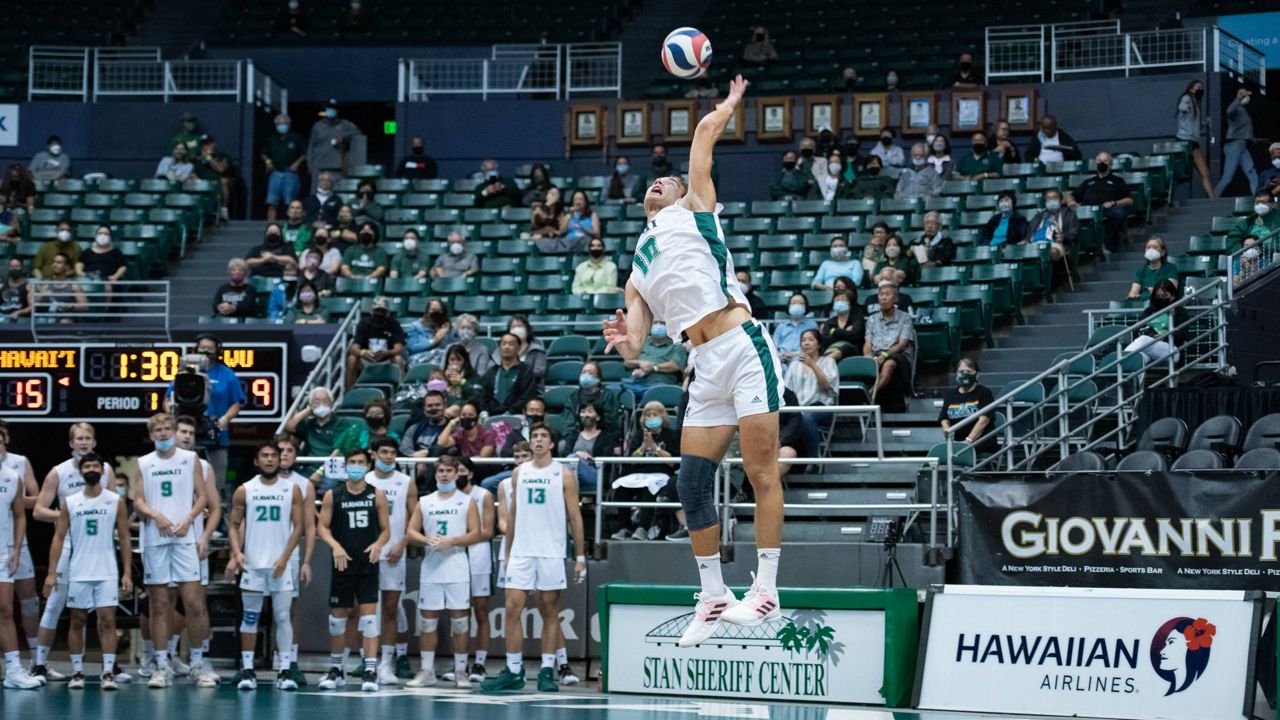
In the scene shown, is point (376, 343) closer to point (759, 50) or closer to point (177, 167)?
point (177, 167)

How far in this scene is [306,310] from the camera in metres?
21.0

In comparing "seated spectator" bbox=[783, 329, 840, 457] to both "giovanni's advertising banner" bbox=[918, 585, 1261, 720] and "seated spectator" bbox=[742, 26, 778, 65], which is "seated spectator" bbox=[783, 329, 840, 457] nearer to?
"giovanni's advertising banner" bbox=[918, 585, 1261, 720]

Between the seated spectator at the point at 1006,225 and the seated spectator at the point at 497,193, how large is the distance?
7487mm

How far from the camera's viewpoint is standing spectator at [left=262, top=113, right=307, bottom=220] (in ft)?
87.8

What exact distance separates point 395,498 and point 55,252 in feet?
33.0

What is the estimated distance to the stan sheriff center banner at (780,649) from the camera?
12.5 metres

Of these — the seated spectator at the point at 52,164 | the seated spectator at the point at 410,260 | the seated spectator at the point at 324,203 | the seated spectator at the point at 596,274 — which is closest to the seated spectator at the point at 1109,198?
the seated spectator at the point at 596,274

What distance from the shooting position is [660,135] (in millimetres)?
27094

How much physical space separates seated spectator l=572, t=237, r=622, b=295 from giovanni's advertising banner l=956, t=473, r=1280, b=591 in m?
8.42

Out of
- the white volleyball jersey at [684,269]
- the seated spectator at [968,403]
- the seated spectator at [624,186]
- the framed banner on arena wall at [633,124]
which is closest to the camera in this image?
the white volleyball jersey at [684,269]

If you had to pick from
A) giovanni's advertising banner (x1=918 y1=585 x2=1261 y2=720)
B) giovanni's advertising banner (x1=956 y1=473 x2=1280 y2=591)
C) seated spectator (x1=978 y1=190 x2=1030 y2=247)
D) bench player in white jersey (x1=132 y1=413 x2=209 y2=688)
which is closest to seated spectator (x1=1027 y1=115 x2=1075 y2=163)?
seated spectator (x1=978 y1=190 x2=1030 y2=247)

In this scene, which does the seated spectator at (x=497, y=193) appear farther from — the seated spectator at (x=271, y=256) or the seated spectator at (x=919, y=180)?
the seated spectator at (x=919, y=180)

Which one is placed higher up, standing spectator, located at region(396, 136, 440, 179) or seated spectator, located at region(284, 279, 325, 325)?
standing spectator, located at region(396, 136, 440, 179)

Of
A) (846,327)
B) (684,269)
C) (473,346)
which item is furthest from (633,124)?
(684,269)
